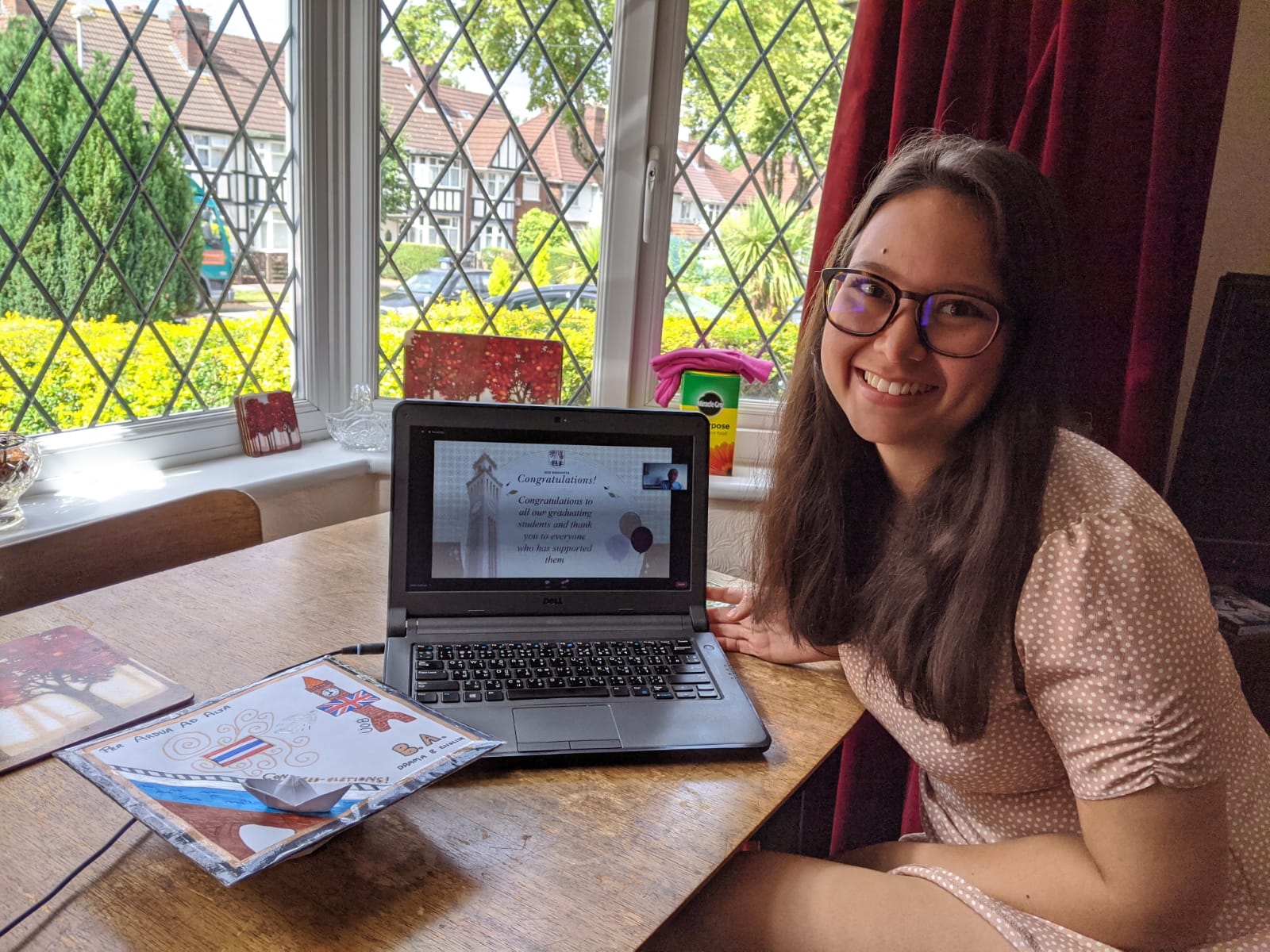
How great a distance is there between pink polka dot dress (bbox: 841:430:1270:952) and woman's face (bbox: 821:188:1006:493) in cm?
12

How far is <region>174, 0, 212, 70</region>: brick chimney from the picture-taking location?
5.71 feet

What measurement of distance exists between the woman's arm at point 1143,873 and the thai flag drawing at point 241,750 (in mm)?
711

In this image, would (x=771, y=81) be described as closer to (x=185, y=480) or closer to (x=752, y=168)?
(x=752, y=168)

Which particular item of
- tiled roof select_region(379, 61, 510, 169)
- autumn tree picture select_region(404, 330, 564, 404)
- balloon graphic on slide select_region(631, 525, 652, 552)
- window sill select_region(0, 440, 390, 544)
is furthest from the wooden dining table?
tiled roof select_region(379, 61, 510, 169)

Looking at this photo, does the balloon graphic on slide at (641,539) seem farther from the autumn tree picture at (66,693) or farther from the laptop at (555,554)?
the autumn tree picture at (66,693)

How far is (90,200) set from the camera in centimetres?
166

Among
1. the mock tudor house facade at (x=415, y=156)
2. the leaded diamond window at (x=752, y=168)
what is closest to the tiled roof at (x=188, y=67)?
the mock tudor house facade at (x=415, y=156)

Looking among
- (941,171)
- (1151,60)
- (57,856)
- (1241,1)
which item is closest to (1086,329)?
(1151,60)

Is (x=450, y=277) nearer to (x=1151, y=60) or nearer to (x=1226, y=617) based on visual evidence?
(x=1151, y=60)

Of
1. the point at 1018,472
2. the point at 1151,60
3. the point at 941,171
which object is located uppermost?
the point at 1151,60

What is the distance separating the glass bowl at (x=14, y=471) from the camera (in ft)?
4.66

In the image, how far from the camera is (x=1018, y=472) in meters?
0.86

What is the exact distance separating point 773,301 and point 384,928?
1835 millimetres

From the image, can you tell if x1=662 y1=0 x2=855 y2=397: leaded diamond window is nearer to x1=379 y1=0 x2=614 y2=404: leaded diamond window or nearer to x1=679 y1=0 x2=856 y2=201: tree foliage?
x1=679 y1=0 x2=856 y2=201: tree foliage
